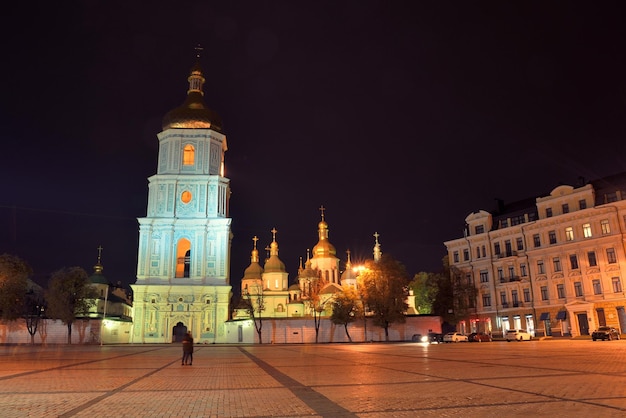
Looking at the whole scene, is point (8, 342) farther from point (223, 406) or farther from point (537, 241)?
point (537, 241)

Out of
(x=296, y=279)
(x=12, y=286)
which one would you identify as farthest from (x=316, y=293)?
(x=12, y=286)

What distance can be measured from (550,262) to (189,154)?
46.8 metres

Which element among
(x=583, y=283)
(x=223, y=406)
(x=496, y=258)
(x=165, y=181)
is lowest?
(x=223, y=406)

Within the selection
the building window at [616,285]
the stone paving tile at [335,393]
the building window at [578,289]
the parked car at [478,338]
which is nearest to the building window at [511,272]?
the building window at [578,289]

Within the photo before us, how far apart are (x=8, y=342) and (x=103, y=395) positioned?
170 feet

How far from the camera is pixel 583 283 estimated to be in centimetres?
4972

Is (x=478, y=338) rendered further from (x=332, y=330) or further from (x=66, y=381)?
(x=66, y=381)

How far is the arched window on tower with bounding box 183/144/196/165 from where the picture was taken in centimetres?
6700

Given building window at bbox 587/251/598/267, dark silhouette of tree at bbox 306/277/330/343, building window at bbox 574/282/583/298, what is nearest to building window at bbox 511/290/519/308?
building window at bbox 574/282/583/298

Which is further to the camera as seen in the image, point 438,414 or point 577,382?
point 577,382

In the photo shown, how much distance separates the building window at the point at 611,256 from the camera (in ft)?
156

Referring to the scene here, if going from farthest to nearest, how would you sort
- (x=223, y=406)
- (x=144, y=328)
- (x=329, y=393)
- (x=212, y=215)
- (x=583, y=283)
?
(x=212, y=215) → (x=144, y=328) → (x=583, y=283) → (x=329, y=393) → (x=223, y=406)

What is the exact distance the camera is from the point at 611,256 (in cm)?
4800

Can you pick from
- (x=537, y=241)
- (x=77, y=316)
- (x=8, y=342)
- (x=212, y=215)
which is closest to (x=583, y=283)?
(x=537, y=241)
